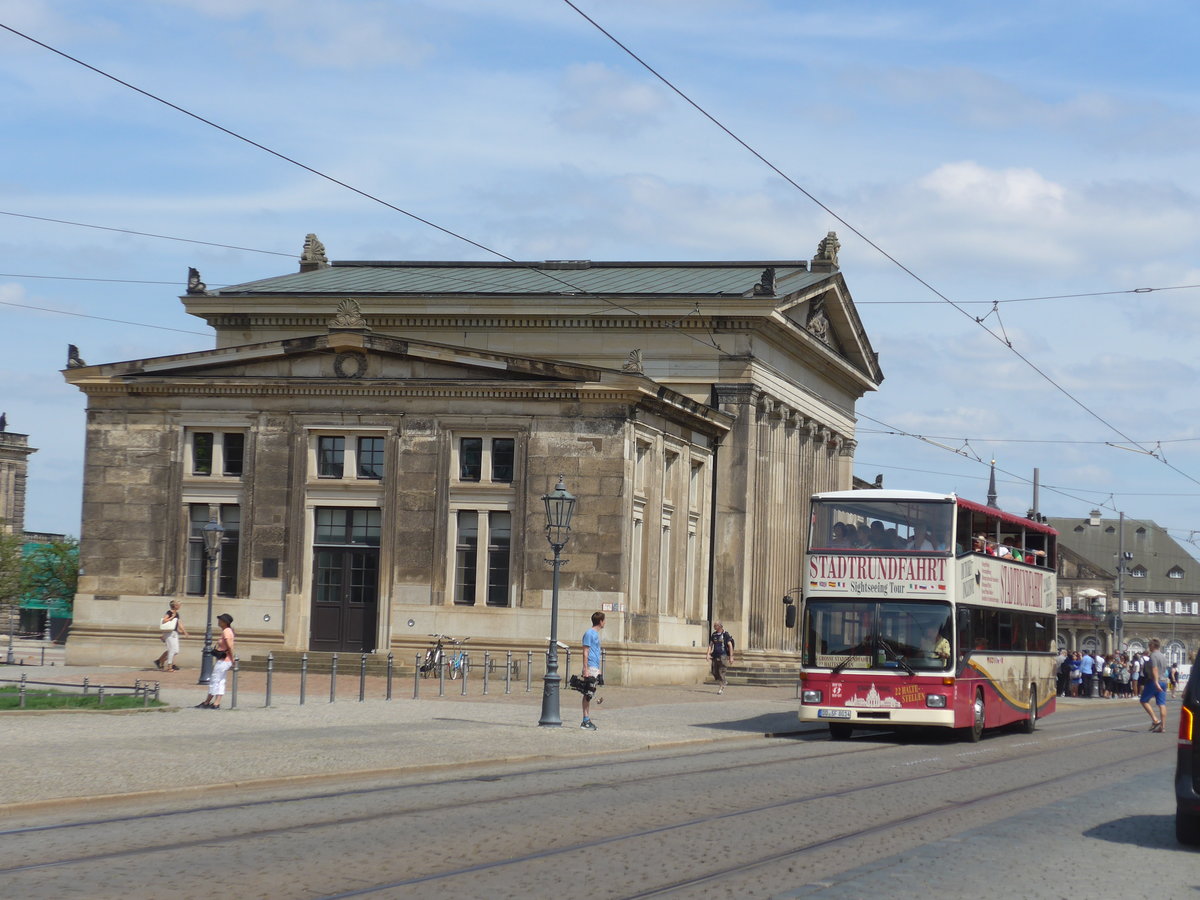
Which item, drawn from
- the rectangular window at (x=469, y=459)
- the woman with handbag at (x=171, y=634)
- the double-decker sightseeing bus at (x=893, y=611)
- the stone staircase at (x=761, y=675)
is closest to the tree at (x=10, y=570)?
the stone staircase at (x=761, y=675)

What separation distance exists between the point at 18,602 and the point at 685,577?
190 ft

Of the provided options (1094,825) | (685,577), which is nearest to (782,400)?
(685,577)

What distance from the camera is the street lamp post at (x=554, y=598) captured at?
1028 inches

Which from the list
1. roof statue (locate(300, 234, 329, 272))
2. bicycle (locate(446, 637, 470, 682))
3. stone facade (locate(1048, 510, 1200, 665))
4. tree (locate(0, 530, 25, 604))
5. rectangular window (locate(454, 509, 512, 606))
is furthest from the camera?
stone facade (locate(1048, 510, 1200, 665))

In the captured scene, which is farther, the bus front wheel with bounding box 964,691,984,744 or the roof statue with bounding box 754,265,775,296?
the roof statue with bounding box 754,265,775,296

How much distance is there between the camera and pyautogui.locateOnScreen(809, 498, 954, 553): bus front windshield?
26844mm

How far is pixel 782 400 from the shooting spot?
5619 centimetres

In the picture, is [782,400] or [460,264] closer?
[782,400]

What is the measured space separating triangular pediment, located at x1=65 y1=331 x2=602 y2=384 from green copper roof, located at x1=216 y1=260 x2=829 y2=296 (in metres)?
13.0

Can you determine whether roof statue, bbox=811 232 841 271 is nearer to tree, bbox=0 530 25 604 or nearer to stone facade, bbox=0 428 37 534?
tree, bbox=0 530 25 604

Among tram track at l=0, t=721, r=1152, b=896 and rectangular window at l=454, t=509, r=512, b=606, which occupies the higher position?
rectangular window at l=454, t=509, r=512, b=606

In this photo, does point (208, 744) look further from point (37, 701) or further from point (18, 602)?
point (18, 602)

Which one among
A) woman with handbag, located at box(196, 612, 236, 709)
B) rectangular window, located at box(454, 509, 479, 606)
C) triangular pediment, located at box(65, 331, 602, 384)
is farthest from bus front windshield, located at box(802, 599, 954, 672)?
rectangular window, located at box(454, 509, 479, 606)

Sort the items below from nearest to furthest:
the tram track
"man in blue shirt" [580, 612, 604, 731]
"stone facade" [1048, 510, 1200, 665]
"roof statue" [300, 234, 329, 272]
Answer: the tram track
"man in blue shirt" [580, 612, 604, 731]
"roof statue" [300, 234, 329, 272]
"stone facade" [1048, 510, 1200, 665]
